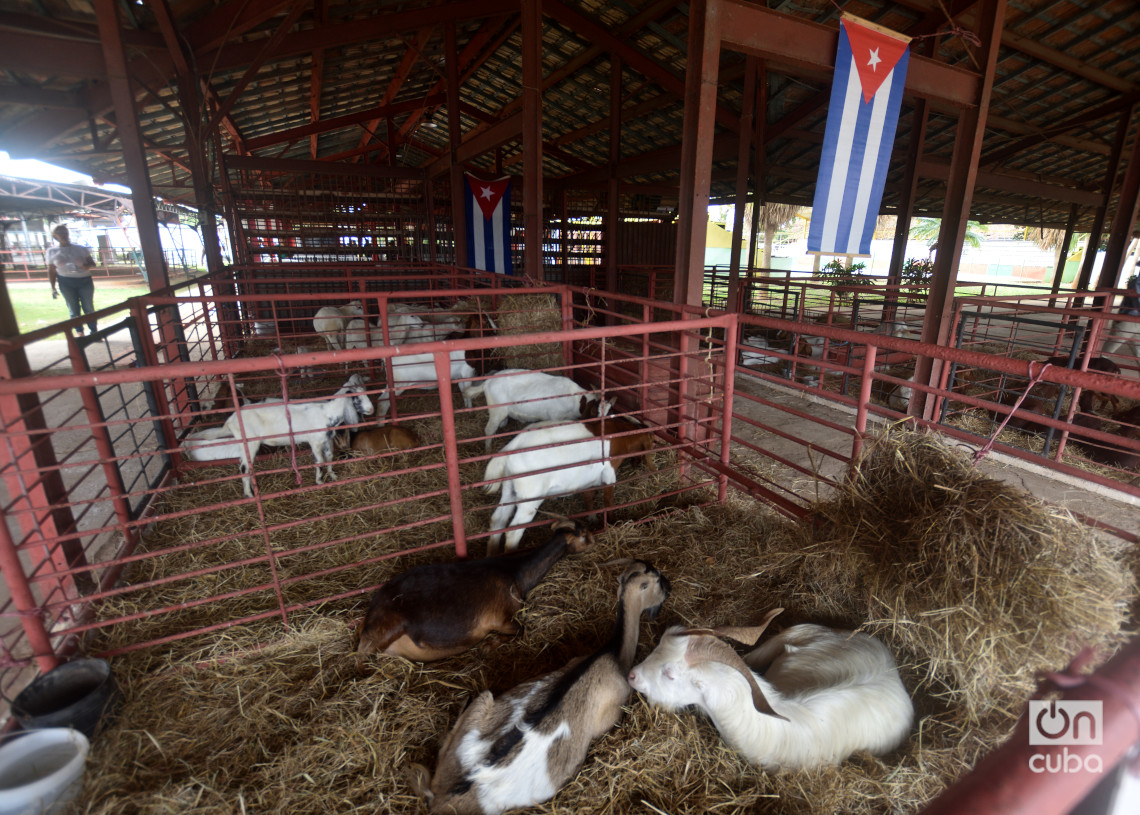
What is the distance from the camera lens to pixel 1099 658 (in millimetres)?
1773

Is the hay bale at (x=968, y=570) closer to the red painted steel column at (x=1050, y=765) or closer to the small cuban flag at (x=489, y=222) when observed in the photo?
the red painted steel column at (x=1050, y=765)

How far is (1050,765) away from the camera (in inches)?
25.2

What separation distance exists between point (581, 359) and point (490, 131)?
160 inches

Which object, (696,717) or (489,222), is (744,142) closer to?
(489,222)

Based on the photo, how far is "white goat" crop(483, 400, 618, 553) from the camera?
351 cm

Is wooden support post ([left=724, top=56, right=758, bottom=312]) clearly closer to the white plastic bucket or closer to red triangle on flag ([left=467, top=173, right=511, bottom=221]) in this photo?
red triangle on flag ([left=467, top=173, right=511, bottom=221])

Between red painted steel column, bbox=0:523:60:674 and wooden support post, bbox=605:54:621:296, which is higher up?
Result: wooden support post, bbox=605:54:621:296

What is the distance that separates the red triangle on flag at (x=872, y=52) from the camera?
4266mm

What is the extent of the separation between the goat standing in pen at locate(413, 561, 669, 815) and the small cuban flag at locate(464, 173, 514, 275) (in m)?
8.42

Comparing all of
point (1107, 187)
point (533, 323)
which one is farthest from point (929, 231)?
point (533, 323)

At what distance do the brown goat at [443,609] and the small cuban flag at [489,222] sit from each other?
25.5ft

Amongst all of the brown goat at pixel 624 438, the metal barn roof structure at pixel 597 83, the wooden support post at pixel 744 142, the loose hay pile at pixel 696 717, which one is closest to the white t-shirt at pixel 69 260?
the metal barn roof structure at pixel 597 83

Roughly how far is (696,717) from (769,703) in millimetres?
399

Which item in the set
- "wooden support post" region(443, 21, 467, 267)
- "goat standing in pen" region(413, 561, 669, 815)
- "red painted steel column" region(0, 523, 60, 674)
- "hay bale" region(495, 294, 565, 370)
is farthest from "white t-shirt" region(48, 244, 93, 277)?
"goat standing in pen" region(413, 561, 669, 815)
